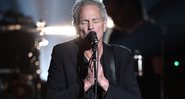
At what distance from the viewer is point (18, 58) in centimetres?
680

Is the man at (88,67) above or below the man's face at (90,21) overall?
below

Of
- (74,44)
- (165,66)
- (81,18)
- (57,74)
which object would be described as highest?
(81,18)

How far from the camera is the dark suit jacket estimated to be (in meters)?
2.40

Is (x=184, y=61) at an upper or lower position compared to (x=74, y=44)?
lower

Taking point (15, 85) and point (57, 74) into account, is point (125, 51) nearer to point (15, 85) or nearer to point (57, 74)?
point (57, 74)

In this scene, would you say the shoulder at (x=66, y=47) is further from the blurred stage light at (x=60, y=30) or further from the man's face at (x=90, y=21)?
the blurred stage light at (x=60, y=30)

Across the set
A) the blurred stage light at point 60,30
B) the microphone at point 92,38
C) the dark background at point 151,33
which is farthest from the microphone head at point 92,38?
the dark background at point 151,33

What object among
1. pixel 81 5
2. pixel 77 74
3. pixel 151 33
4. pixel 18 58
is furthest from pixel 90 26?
pixel 18 58

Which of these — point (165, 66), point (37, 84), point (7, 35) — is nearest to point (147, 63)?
point (165, 66)

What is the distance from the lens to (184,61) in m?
4.70

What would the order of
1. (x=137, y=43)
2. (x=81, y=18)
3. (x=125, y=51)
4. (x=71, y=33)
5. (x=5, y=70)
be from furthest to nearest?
1. (x=5, y=70)
2. (x=137, y=43)
3. (x=71, y=33)
4. (x=125, y=51)
5. (x=81, y=18)

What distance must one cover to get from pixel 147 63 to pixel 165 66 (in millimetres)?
274

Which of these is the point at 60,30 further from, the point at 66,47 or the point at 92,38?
the point at 92,38

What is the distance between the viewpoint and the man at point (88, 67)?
7.75 ft
